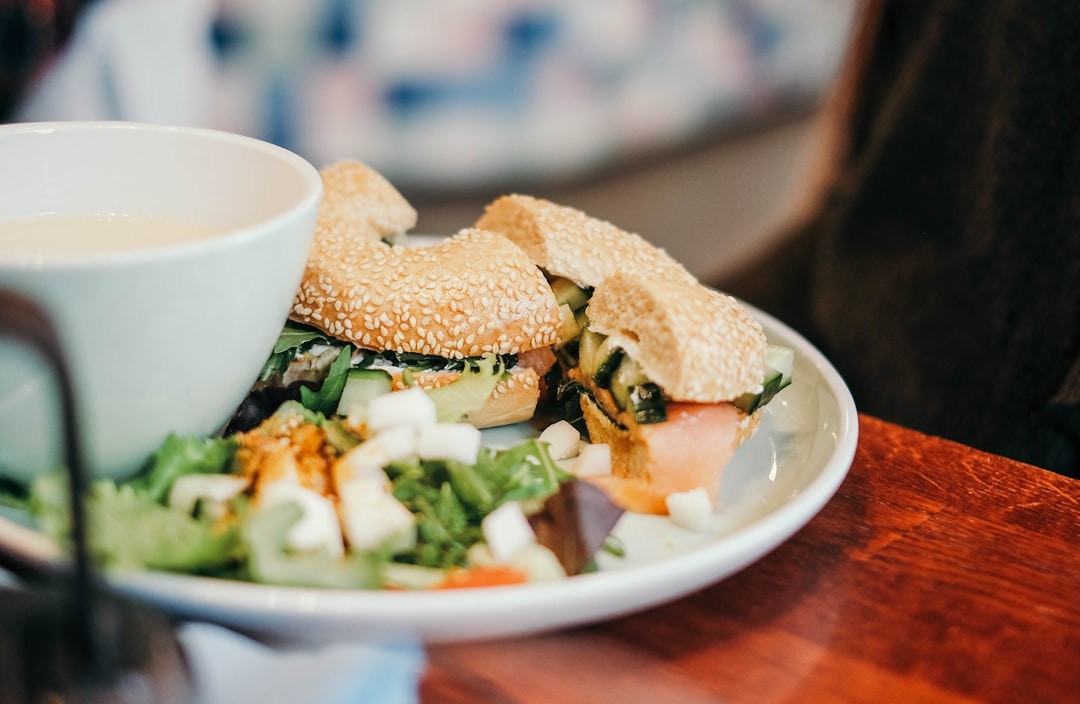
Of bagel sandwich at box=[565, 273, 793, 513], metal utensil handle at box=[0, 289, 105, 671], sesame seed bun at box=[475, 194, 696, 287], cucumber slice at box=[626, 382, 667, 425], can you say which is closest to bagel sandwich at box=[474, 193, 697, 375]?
sesame seed bun at box=[475, 194, 696, 287]

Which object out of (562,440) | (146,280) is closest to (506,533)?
(562,440)

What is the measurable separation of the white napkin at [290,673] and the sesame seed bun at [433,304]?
0.65 m

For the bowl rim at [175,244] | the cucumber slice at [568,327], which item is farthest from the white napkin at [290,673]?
the cucumber slice at [568,327]

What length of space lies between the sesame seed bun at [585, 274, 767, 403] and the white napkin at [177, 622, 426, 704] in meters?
0.56

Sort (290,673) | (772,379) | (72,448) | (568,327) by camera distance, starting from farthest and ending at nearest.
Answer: (568,327), (772,379), (290,673), (72,448)

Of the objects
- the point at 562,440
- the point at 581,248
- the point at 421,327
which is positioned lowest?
the point at 562,440

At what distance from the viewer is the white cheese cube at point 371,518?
98cm

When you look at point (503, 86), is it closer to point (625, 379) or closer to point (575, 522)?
point (625, 379)

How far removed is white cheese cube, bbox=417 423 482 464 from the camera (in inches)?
43.3

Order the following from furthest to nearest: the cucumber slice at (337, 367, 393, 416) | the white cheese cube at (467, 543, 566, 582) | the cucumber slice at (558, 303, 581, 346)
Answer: the cucumber slice at (558, 303, 581, 346), the cucumber slice at (337, 367, 393, 416), the white cheese cube at (467, 543, 566, 582)

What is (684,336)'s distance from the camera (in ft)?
3.96

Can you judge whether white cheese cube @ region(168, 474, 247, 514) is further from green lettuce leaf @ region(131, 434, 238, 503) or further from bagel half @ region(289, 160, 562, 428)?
bagel half @ region(289, 160, 562, 428)

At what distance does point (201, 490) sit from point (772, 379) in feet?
2.55

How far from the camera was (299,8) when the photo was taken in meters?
3.08
